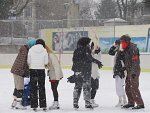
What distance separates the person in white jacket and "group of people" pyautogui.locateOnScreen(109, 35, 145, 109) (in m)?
1.61

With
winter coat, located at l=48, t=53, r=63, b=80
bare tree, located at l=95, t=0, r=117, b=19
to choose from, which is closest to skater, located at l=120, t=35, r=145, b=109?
winter coat, located at l=48, t=53, r=63, b=80

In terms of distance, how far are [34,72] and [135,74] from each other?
2.04m

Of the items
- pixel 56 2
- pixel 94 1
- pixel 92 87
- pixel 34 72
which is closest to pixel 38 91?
pixel 34 72

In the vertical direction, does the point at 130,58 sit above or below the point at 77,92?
above

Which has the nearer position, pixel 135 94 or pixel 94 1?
pixel 135 94

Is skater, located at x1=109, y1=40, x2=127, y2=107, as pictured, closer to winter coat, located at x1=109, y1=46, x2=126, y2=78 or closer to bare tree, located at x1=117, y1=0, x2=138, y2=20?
winter coat, located at x1=109, y1=46, x2=126, y2=78

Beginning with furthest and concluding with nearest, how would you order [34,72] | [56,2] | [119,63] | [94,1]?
1. [94,1]
2. [56,2]
3. [119,63]
4. [34,72]

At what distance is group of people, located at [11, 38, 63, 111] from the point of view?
32.0ft

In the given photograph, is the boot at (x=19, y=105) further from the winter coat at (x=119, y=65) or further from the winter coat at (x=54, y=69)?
the winter coat at (x=119, y=65)

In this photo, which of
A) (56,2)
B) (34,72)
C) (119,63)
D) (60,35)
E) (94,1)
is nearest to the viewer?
(34,72)

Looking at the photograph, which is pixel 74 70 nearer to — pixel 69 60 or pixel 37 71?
pixel 37 71

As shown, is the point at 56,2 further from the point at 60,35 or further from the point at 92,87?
the point at 92,87

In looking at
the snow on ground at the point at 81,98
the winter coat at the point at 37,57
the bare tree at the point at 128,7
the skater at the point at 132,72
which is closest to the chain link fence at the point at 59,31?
the snow on ground at the point at 81,98

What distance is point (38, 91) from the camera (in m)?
9.88
